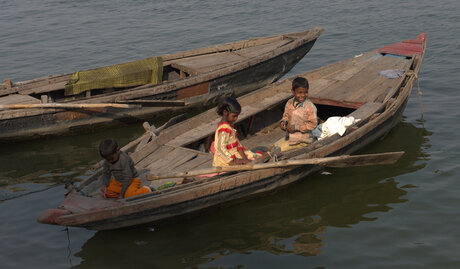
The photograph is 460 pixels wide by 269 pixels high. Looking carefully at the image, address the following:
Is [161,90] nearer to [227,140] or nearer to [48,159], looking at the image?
[48,159]

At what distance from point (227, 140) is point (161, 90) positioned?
161 inches

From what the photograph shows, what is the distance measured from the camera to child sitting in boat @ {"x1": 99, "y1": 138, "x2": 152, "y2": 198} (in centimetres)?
607

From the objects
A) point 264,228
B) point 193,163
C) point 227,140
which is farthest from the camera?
point 193,163

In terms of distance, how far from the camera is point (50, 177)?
8.86 meters

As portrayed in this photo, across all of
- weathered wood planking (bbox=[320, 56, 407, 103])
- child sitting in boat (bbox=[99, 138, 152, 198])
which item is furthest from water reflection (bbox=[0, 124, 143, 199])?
weathered wood planking (bbox=[320, 56, 407, 103])

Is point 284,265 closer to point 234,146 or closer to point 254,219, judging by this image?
point 254,219

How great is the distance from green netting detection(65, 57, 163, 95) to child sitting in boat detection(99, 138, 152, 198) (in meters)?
4.49

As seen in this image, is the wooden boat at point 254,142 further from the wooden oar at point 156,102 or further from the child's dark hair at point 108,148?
the wooden oar at point 156,102

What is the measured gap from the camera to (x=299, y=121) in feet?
24.4

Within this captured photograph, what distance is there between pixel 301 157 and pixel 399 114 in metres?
3.11

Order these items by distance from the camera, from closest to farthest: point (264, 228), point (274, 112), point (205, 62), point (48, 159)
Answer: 1. point (264, 228)
2. point (274, 112)
3. point (48, 159)
4. point (205, 62)

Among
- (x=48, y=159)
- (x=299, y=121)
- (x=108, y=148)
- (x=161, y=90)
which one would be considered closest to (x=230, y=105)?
(x=108, y=148)

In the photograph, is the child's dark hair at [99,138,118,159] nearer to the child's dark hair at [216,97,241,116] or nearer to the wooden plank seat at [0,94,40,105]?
the child's dark hair at [216,97,241,116]

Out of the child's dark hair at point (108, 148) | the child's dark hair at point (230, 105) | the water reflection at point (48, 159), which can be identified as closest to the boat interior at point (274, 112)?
the child's dark hair at point (108, 148)
